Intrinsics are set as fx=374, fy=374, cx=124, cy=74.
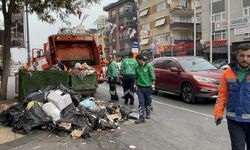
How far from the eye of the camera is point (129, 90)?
12.3m

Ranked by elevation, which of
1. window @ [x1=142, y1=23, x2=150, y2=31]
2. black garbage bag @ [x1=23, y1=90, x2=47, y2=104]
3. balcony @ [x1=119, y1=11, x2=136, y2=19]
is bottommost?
black garbage bag @ [x1=23, y1=90, x2=47, y2=104]

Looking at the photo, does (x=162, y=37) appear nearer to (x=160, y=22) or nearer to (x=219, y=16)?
(x=160, y=22)

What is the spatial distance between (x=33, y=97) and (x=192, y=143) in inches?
152

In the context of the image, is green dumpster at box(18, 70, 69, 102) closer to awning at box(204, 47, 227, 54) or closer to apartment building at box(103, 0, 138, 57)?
awning at box(204, 47, 227, 54)

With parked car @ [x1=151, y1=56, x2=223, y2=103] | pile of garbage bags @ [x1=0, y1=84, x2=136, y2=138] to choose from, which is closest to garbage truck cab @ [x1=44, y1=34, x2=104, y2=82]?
parked car @ [x1=151, y1=56, x2=223, y2=103]

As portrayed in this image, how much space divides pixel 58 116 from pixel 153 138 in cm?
206

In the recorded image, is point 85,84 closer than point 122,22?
Yes

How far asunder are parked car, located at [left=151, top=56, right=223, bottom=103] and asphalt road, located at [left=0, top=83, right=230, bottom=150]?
206 centimetres

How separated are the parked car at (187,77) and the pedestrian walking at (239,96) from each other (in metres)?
7.07

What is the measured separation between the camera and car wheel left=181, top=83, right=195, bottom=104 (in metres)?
11.8

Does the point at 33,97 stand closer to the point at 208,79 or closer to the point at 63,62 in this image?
the point at 208,79

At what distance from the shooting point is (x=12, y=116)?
27.1ft

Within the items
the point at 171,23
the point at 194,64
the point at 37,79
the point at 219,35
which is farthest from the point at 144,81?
the point at 171,23

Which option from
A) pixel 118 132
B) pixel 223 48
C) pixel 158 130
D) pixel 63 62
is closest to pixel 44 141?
pixel 118 132
